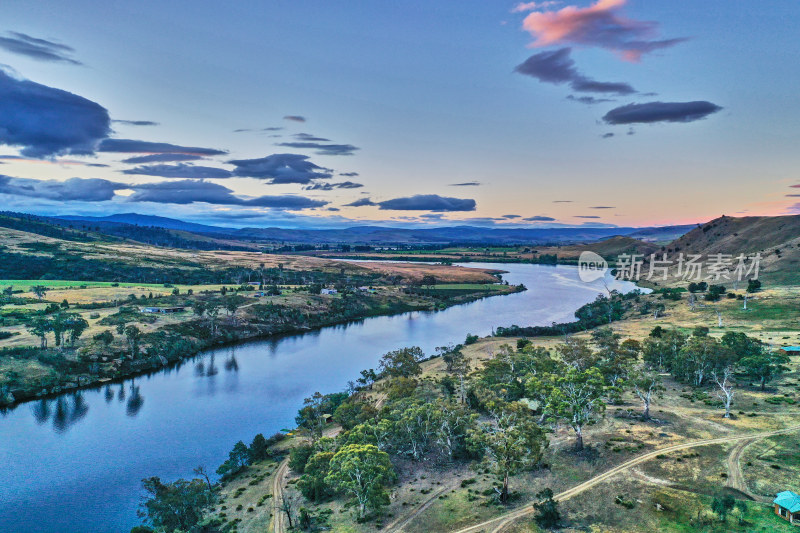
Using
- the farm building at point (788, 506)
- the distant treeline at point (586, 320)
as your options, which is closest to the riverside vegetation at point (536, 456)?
the farm building at point (788, 506)

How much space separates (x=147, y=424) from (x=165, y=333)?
1903 inches

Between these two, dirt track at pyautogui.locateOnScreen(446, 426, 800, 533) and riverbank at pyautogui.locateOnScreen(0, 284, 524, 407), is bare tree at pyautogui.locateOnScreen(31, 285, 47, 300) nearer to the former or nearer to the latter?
riverbank at pyautogui.locateOnScreen(0, 284, 524, 407)

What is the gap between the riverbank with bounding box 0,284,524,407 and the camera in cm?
8038

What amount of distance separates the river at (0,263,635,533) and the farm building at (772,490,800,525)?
189 feet

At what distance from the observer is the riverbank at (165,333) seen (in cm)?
8038

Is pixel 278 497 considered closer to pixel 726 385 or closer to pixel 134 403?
pixel 134 403

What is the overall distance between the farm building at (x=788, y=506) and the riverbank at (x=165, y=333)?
103218 millimetres

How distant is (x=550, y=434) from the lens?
5353cm

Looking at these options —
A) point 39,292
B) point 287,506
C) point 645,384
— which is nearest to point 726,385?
point 645,384

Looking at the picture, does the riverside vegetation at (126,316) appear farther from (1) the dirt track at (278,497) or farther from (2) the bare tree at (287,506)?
(2) the bare tree at (287,506)

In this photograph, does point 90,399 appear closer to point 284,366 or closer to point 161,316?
point 284,366

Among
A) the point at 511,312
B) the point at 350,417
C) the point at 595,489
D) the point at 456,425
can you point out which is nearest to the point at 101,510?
the point at 350,417

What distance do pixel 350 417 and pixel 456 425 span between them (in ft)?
47.2

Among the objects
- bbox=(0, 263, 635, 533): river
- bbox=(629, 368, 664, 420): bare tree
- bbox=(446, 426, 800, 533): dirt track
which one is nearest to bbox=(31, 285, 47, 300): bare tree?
bbox=(0, 263, 635, 533): river
